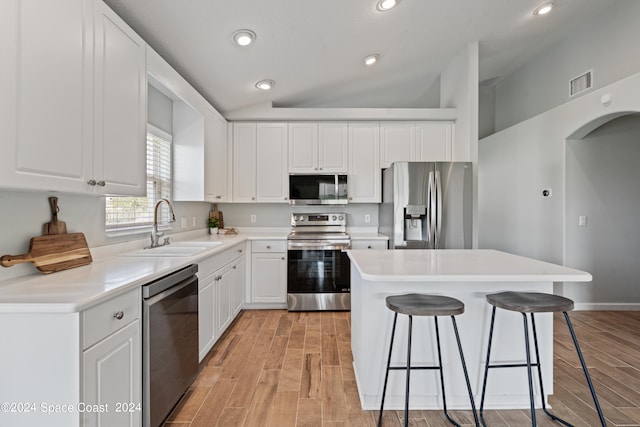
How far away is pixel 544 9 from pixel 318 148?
2.78 meters

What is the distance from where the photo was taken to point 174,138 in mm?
3141

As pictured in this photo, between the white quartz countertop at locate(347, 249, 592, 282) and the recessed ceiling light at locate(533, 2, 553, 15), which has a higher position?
the recessed ceiling light at locate(533, 2, 553, 15)

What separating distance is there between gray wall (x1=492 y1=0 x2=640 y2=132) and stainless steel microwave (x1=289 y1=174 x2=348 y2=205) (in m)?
3.13

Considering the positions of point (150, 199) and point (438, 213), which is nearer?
point (150, 199)

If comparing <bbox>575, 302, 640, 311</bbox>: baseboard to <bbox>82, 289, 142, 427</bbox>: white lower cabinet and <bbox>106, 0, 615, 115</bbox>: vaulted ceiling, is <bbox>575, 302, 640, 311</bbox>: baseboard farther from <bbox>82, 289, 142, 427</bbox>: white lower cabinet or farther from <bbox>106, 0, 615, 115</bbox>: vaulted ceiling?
<bbox>82, 289, 142, 427</bbox>: white lower cabinet

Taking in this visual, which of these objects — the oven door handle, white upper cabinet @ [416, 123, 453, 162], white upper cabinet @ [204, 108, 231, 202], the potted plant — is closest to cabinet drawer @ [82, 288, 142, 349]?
white upper cabinet @ [204, 108, 231, 202]

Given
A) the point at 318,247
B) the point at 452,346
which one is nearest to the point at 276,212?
the point at 318,247

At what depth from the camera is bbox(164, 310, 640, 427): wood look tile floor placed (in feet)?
5.93

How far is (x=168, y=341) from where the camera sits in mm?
1703

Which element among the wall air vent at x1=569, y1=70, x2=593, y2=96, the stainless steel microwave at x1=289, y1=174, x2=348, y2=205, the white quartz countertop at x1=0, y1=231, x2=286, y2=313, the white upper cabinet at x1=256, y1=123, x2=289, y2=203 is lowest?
the white quartz countertop at x1=0, y1=231, x2=286, y2=313

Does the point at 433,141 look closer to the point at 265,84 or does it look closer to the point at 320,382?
the point at 265,84

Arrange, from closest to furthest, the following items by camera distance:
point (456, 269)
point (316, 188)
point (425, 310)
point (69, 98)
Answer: point (69, 98)
point (425, 310)
point (456, 269)
point (316, 188)

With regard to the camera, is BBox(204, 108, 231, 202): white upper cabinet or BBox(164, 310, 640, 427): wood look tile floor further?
BBox(204, 108, 231, 202): white upper cabinet

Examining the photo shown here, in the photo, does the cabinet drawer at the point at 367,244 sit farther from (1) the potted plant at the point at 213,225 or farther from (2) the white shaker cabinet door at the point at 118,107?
(2) the white shaker cabinet door at the point at 118,107
